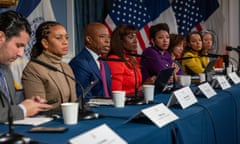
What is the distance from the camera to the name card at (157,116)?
1.38 meters

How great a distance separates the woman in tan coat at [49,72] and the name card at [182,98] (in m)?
0.59

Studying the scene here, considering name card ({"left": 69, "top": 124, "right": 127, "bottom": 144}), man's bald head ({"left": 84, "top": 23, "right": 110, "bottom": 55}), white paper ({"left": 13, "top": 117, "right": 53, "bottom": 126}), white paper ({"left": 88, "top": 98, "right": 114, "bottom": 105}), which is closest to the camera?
name card ({"left": 69, "top": 124, "right": 127, "bottom": 144})

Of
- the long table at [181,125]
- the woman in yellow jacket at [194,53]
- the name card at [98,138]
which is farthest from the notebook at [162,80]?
the woman in yellow jacket at [194,53]

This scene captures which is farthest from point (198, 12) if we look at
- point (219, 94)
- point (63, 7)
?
point (219, 94)

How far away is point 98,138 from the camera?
1064 millimetres

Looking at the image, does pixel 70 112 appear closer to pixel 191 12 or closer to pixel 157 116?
pixel 157 116

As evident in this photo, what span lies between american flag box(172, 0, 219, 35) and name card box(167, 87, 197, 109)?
382cm

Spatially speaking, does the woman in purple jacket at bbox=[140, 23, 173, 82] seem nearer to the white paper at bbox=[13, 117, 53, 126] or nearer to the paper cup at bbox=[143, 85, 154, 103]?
the paper cup at bbox=[143, 85, 154, 103]

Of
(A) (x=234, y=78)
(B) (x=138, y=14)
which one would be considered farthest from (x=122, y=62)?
(B) (x=138, y=14)

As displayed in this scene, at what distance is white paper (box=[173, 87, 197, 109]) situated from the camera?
1729 millimetres

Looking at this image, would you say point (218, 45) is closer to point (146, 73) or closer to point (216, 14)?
point (216, 14)

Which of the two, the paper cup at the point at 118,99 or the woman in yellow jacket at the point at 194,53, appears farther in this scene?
the woman in yellow jacket at the point at 194,53

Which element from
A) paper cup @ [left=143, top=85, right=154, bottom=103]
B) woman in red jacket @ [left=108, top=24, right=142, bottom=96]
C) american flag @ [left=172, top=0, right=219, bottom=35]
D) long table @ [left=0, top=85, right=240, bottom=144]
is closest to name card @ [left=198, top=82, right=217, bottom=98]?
long table @ [left=0, top=85, right=240, bottom=144]

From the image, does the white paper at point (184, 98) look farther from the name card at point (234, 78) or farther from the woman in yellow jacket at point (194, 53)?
the woman in yellow jacket at point (194, 53)
